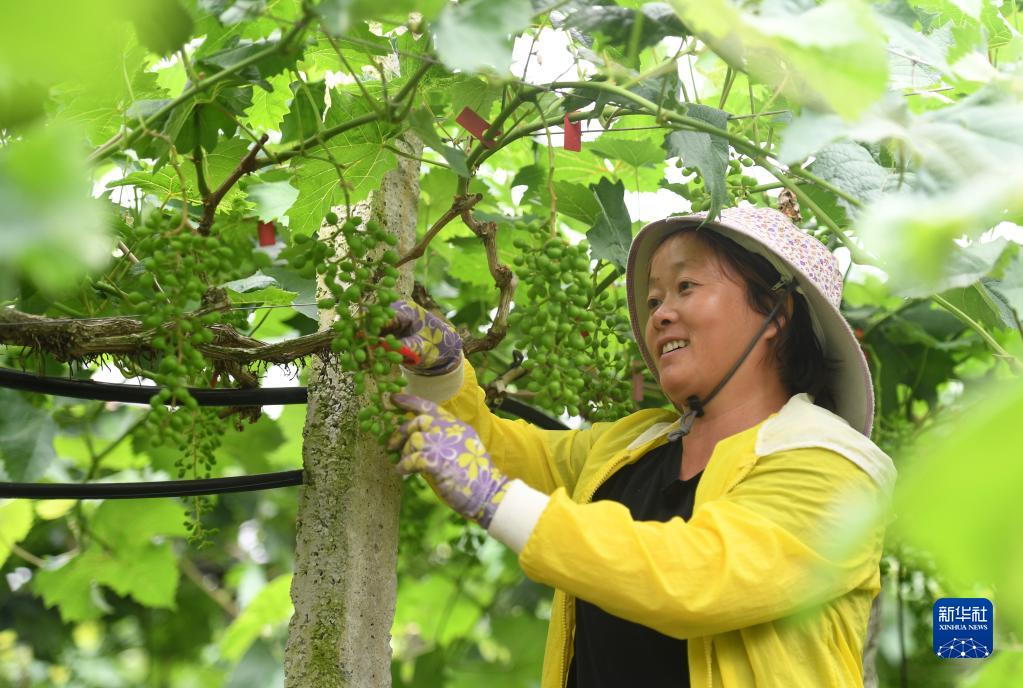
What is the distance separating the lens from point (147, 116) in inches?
55.7

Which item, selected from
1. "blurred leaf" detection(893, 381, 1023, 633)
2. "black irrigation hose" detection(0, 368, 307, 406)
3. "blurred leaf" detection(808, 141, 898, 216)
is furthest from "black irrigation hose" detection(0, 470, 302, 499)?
"blurred leaf" detection(893, 381, 1023, 633)

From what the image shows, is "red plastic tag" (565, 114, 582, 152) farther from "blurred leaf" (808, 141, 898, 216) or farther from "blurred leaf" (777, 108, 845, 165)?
"blurred leaf" (777, 108, 845, 165)

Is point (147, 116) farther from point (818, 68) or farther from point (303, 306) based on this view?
point (818, 68)

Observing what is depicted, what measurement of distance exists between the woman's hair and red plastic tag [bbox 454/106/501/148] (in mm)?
482

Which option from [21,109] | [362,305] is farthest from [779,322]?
[21,109]

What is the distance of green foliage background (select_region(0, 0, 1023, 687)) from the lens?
412mm

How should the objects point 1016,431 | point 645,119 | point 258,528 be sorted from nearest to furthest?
point 1016,431 → point 645,119 → point 258,528

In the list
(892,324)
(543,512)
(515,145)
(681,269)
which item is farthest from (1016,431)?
(892,324)

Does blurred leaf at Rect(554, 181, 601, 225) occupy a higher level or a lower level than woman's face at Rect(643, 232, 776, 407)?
higher

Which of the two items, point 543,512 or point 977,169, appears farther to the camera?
point 543,512

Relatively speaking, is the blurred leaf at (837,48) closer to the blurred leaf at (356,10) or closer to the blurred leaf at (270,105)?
the blurred leaf at (356,10)

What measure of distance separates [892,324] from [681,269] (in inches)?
34.0

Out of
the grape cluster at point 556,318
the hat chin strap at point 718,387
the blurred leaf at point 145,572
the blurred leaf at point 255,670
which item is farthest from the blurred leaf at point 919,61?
the blurred leaf at point 255,670

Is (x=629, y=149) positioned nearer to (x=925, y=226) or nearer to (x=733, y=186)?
(x=733, y=186)
